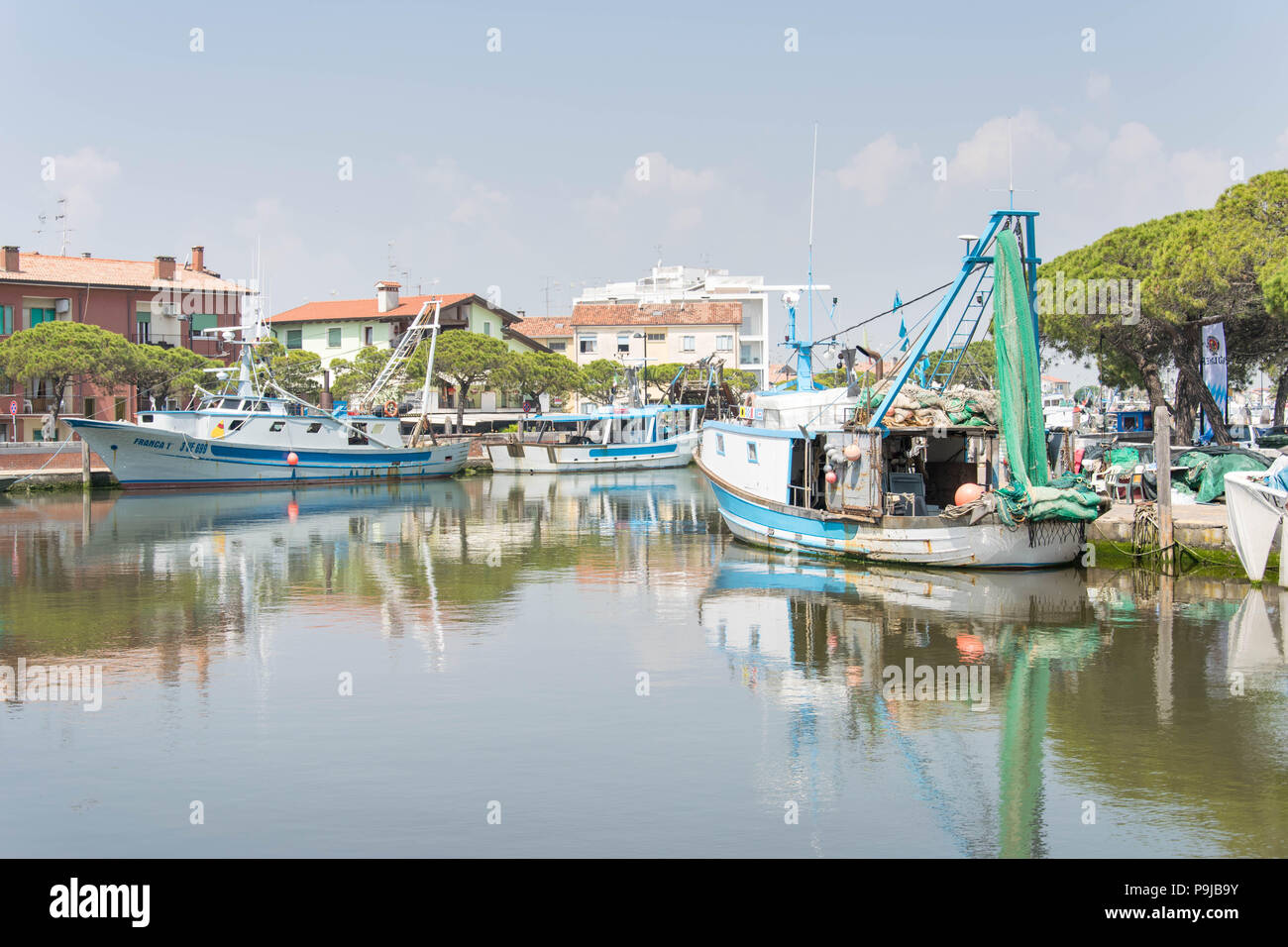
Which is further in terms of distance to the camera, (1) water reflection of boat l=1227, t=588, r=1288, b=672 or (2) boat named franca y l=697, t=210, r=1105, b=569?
(2) boat named franca y l=697, t=210, r=1105, b=569

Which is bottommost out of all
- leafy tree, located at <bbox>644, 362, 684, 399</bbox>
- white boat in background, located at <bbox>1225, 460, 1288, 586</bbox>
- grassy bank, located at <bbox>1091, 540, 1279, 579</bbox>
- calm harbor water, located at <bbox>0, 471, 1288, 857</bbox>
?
calm harbor water, located at <bbox>0, 471, 1288, 857</bbox>

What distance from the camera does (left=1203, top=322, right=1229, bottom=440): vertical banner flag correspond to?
2977 cm

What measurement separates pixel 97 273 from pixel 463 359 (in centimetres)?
1822

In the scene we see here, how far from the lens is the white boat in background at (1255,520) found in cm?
1756

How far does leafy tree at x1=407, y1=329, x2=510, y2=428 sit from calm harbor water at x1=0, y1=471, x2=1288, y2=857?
3951cm

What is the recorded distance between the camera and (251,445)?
42.4m

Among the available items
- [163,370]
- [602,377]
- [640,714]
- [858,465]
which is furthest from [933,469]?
[602,377]

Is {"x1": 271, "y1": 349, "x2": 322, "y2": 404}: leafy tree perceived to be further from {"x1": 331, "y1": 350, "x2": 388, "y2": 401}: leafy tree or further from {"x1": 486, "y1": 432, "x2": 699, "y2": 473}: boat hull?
{"x1": 486, "y1": 432, "x2": 699, "y2": 473}: boat hull

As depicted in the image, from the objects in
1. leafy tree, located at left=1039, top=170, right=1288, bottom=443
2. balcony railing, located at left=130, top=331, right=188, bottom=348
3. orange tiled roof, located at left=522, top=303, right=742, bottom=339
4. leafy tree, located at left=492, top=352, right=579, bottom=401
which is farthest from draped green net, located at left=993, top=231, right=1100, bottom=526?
orange tiled roof, located at left=522, top=303, right=742, bottom=339

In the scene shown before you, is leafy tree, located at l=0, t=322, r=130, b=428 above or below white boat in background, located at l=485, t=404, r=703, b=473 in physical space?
above

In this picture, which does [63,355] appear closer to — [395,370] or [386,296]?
[395,370]

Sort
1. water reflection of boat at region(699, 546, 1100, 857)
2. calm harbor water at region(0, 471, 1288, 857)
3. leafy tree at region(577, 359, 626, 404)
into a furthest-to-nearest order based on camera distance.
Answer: leafy tree at region(577, 359, 626, 404)
water reflection of boat at region(699, 546, 1100, 857)
calm harbor water at region(0, 471, 1288, 857)

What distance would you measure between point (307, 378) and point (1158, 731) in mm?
55894
